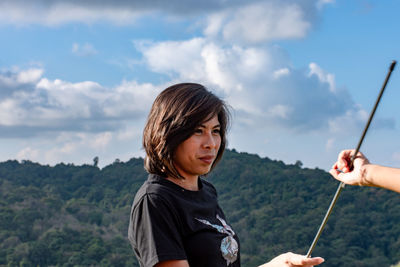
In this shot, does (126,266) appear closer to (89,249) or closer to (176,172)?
(89,249)

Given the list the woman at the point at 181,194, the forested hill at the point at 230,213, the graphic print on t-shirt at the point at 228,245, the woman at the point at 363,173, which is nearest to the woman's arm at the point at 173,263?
the woman at the point at 181,194

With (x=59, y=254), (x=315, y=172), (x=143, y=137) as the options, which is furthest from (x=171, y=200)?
(x=315, y=172)

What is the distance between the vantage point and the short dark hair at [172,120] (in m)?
2.24

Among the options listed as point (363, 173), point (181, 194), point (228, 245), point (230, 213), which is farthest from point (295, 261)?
point (230, 213)

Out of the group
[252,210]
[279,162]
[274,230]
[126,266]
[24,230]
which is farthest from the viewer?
[279,162]

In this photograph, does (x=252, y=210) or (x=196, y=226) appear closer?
(x=196, y=226)

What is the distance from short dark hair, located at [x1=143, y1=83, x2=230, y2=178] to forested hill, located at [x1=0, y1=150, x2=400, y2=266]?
26.7m

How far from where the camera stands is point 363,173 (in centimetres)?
182

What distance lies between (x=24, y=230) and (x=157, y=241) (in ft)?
101

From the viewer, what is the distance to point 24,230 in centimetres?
3112

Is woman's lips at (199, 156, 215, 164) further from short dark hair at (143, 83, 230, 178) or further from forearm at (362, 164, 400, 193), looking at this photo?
forearm at (362, 164, 400, 193)

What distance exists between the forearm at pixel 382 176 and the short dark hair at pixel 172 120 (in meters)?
0.71

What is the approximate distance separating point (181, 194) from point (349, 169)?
669 mm

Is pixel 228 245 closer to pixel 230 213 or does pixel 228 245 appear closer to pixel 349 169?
pixel 349 169
